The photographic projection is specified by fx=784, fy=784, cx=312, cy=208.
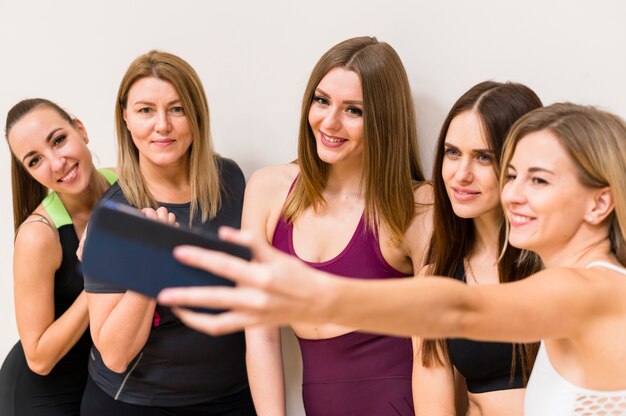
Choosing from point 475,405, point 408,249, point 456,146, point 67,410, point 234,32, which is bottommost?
point 67,410

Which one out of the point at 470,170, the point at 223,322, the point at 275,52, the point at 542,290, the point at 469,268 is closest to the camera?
the point at 223,322

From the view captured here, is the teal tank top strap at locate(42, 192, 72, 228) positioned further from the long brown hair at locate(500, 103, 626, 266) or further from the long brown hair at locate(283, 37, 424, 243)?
the long brown hair at locate(500, 103, 626, 266)

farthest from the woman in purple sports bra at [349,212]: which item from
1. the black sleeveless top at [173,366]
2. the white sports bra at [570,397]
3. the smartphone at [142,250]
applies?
the smartphone at [142,250]

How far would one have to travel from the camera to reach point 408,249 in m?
1.94

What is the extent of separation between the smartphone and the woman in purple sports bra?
0.96 meters

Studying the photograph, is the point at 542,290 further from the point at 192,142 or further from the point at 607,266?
the point at 192,142

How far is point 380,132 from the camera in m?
1.87

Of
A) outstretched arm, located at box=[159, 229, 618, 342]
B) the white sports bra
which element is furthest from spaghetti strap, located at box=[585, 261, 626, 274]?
outstretched arm, located at box=[159, 229, 618, 342]

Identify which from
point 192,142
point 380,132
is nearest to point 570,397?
point 380,132

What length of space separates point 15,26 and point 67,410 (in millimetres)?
1349

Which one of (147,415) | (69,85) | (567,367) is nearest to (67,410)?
(147,415)

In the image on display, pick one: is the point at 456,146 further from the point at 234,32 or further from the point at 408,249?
the point at 234,32

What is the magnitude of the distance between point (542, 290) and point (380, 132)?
33.0 inches

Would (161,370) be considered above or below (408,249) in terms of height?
below
